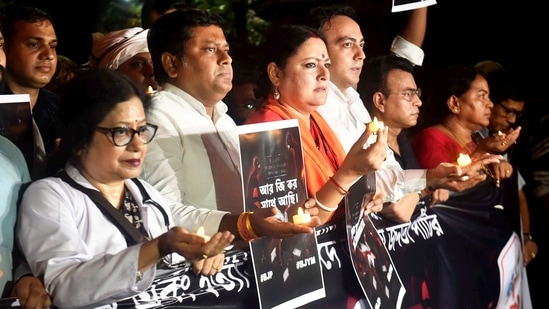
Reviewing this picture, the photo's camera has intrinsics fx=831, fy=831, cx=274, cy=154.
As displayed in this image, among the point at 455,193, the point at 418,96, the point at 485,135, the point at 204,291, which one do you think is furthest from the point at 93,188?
the point at 485,135

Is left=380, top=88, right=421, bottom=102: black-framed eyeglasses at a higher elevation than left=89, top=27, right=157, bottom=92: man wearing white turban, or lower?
lower

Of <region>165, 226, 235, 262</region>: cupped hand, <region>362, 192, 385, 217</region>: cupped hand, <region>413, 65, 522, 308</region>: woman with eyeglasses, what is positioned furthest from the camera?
<region>413, 65, 522, 308</region>: woman with eyeglasses

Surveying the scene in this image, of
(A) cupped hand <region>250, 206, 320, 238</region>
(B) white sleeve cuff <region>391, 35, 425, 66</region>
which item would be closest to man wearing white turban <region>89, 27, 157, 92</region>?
(A) cupped hand <region>250, 206, 320, 238</region>

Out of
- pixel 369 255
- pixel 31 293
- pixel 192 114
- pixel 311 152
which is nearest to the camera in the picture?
pixel 31 293

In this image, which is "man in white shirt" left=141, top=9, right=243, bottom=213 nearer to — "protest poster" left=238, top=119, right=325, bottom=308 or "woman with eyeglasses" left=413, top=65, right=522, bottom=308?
"protest poster" left=238, top=119, right=325, bottom=308

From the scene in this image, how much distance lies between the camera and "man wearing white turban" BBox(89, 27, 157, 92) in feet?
8.09

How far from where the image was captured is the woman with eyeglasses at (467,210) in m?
3.74

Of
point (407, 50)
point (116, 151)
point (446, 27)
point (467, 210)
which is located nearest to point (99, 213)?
point (116, 151)

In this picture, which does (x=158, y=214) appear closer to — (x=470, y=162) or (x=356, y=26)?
(x=356, y=26)

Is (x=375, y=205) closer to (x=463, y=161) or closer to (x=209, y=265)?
(x=463, y=161)

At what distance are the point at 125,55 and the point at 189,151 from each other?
35 centimetres

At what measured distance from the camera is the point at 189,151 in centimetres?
250

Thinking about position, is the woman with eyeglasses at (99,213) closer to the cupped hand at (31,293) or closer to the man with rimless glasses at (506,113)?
the cupped hand at (31,293)

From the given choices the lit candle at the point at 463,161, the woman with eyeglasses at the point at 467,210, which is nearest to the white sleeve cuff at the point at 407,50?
the woman with eyeglasses at the point at 467,210
